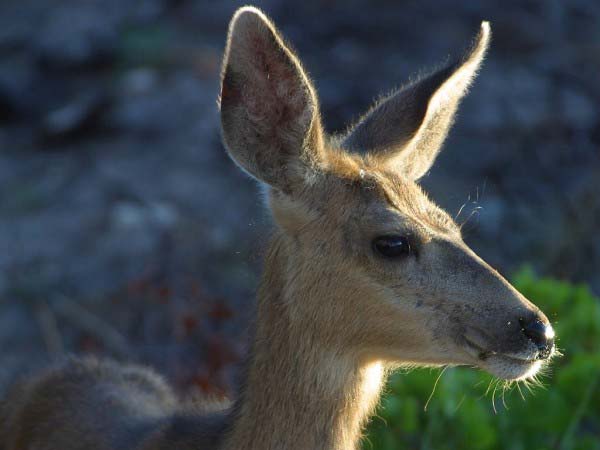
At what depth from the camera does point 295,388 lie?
429 centimetres

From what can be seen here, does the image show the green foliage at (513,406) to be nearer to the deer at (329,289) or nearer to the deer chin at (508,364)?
the deer at (329,289)

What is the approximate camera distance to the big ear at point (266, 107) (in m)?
4.01

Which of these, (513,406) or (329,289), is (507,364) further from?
(513,406)

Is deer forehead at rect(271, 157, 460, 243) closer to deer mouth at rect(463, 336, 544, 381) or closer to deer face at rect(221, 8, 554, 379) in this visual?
deer face at rect(221, 8, 554, 379)

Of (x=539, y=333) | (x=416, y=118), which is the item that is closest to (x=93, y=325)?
(x=416, y=118)

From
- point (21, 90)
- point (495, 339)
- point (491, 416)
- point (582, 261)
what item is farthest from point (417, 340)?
point (21, 90)

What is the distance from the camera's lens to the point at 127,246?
7.86m

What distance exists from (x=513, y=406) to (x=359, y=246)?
1820mm

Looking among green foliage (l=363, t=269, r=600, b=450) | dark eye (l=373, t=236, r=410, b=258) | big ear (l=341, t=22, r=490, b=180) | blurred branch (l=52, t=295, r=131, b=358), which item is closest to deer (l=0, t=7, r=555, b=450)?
dark eye (l=373, t=236, r=410, b=258)

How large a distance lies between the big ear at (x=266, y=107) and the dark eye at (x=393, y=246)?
40cm

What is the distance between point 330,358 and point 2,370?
3.31 metres

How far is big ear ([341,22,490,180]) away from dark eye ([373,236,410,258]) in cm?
63

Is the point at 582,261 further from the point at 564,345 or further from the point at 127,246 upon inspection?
the point at 127,246

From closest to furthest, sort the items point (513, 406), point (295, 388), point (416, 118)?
point (295, 388) → point (416, 118) → point (513, 406)
